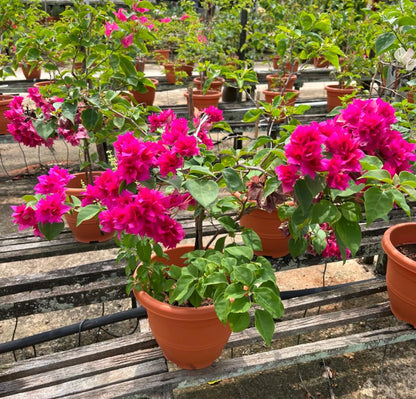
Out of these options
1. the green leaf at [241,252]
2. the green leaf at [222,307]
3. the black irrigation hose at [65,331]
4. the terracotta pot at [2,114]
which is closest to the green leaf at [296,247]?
the green leaf at [241,252]

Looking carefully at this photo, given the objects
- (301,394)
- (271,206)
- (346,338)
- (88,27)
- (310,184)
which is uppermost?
(88,27)

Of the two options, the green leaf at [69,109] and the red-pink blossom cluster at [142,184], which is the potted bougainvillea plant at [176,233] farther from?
the green leaf at [69,109]

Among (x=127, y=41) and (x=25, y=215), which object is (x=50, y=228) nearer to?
(x=25, y=215)

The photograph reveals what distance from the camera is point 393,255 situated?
49.7 inches

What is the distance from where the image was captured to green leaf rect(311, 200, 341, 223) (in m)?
0.83

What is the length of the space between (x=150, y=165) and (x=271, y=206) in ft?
1.07

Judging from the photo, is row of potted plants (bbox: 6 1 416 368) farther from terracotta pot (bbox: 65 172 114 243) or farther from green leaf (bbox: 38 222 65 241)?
terracotta pot (bbox: 65 172 114 243)

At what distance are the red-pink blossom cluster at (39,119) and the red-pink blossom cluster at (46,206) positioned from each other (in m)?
0.65

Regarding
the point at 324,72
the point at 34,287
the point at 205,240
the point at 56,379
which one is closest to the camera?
the point at 56,379

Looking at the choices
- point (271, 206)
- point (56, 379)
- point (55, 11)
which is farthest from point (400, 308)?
point (55, 11)

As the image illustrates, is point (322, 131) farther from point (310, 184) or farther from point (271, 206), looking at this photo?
point (271, 206)

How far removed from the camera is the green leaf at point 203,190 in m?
0.80

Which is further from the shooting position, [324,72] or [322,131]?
[324,72]

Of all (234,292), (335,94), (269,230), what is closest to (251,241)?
(234,292)
